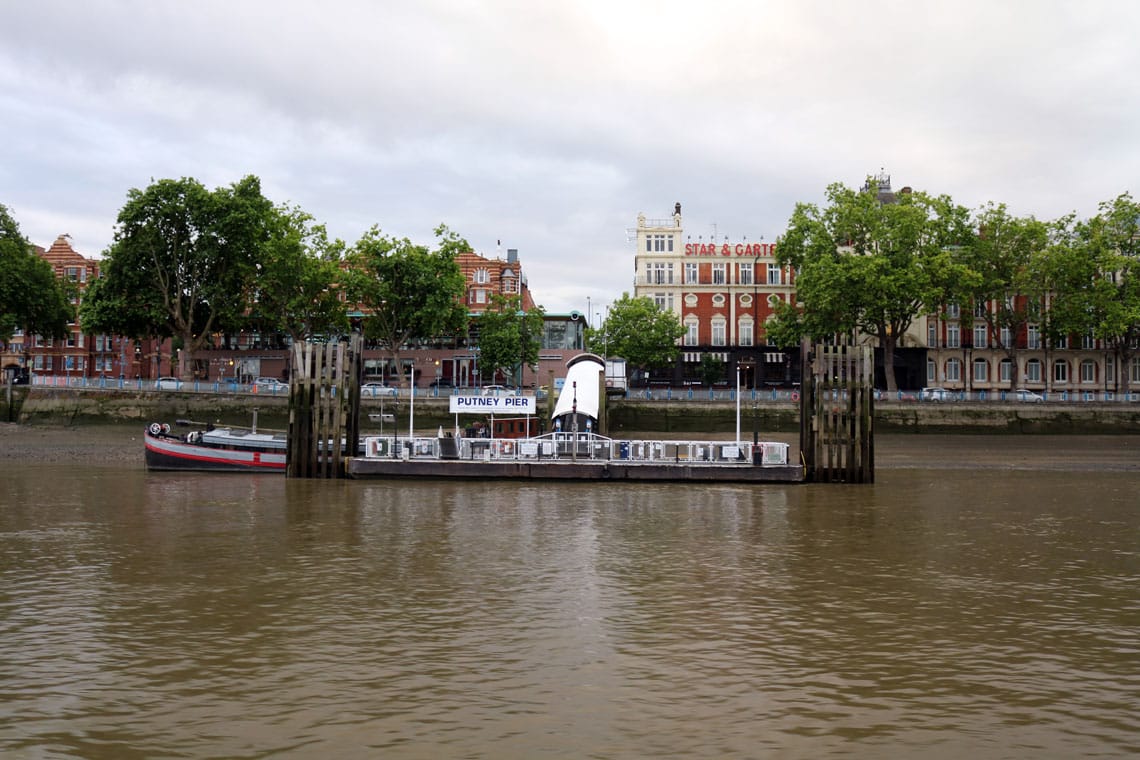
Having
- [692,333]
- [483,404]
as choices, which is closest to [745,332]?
[692,333]

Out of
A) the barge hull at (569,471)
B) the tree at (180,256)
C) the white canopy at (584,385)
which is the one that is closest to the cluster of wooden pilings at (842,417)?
the barge hull at (569,471)

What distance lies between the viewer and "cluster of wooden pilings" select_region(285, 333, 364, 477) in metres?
38.6

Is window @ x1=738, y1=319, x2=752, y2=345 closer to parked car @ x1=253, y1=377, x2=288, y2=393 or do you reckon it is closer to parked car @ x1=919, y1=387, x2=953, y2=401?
parked car @ x1=919, y1=387, x2=953, y2=401

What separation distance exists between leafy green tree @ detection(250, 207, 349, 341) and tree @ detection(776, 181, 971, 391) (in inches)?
1560

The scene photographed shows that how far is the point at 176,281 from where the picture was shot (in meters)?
77.9

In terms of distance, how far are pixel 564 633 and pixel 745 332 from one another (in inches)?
3212

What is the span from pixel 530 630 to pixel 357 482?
972 inches

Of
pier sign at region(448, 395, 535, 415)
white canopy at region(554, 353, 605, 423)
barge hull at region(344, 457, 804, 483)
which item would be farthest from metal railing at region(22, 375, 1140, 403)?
barge hull at region(344, 457, 804, 483)

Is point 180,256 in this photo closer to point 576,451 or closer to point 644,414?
point 644,414

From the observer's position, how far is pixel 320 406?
38.6 meters

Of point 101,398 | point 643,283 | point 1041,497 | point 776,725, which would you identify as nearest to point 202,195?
point 101,398

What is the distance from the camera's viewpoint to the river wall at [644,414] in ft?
223

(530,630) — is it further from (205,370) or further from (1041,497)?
(205,370)

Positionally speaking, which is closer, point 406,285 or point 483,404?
point 483,404
